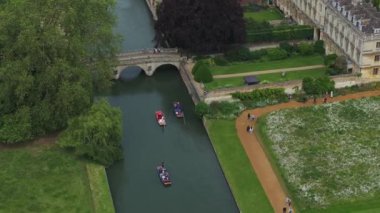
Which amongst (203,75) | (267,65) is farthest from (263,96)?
(267,65)

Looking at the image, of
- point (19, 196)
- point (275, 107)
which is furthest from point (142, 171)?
point (275, 107)

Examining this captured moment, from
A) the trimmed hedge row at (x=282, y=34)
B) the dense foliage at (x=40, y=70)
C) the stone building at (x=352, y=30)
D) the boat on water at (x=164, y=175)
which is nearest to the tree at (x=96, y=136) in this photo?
the dense foliage at (x=40, y=70)

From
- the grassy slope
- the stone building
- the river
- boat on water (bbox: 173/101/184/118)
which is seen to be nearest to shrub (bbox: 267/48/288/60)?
the stone building

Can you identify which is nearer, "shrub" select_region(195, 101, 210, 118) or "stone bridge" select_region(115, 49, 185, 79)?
"shrub" select_region(195, 101, 210, 118)

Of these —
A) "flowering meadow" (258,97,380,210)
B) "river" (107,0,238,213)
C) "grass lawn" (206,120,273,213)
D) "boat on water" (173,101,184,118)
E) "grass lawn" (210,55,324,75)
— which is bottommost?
"river" (107,0,238,213)

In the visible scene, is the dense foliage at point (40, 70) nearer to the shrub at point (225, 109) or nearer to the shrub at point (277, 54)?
the shrub at point (225, 109)

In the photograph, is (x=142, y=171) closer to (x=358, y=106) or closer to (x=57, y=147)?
(x=57, y=147)

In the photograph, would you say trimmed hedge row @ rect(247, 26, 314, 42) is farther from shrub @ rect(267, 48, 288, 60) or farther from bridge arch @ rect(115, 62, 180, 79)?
Result: bridge arch @ rect(115, 62, 180, 79)
